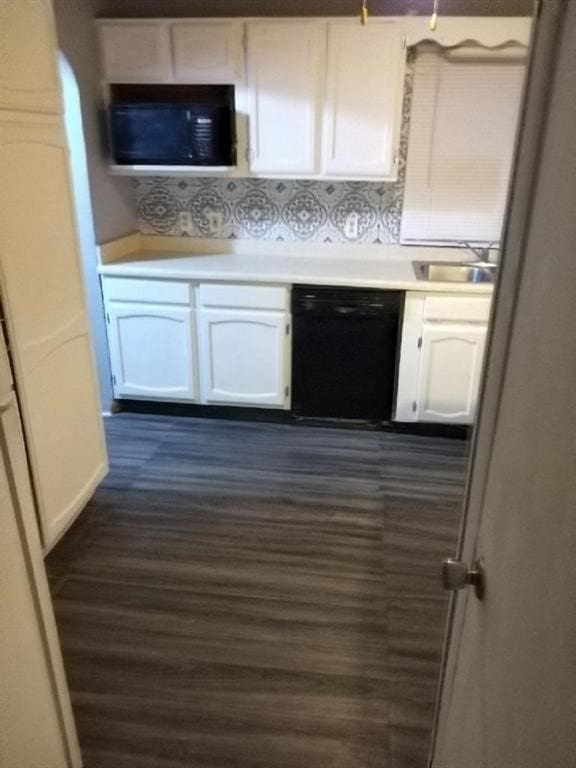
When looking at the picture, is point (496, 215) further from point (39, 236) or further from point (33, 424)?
point (33, 424)

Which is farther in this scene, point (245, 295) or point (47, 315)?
point (245, 295)

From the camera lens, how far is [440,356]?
3275 mm

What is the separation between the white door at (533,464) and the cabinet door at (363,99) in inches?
98.2

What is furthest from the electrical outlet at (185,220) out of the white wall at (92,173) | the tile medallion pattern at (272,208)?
the white wall at (92,173)

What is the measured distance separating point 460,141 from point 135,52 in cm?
180

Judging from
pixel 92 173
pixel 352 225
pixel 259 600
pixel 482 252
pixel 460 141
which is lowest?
pixel 259 600

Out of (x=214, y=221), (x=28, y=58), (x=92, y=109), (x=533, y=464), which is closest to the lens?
(x=533, y=464)

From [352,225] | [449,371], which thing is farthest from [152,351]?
[449,371]

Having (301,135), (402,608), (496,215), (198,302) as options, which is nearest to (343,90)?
(301,135)

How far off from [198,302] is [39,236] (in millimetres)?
1226

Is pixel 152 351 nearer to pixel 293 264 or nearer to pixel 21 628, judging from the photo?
pixel 293 264

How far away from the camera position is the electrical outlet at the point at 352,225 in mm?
3662

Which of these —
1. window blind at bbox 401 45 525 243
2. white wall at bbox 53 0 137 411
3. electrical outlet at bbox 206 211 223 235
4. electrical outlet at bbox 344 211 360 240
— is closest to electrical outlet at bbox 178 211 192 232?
electrical outlet at bbox 206 211 223 235

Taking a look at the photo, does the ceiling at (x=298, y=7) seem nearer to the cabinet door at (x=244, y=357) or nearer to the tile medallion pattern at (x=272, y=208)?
the tile medallion pattern at (x=272, y=208)
